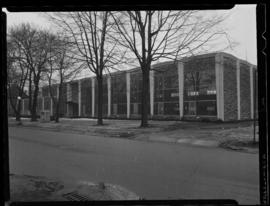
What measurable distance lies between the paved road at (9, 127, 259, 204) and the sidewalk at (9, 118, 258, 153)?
7.10 ft

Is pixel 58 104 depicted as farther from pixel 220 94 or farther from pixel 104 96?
pixel 220 94

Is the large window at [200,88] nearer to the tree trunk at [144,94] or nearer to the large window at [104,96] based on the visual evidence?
A: the tree trunk at [144,94]

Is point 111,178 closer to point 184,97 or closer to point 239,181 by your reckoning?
point 239,181

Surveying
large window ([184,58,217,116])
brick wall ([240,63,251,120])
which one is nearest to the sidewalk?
large window ([184,58,217,116])

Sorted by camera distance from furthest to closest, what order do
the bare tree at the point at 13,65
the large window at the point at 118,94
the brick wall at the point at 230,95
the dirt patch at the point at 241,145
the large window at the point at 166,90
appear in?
the brick wall at the point at 230,95 → the large window at the point at 166,90 → the large window at the point at 118,94 → the dirt patch at the point at 241,145 → the bare tree at the point at 13,65

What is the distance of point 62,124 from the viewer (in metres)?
20.7

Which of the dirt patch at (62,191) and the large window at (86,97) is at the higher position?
the large window at (86,97)

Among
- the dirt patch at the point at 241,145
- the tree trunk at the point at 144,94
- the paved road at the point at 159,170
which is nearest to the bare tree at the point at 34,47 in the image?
the paved road at the point at 159,170

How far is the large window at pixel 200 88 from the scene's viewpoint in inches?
679

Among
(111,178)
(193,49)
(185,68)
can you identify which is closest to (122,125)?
(185,68)

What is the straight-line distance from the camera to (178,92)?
18.0 metres

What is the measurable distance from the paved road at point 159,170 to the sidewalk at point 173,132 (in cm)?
216

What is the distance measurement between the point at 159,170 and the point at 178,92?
40.0 ft

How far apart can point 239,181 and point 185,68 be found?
11883 mm
